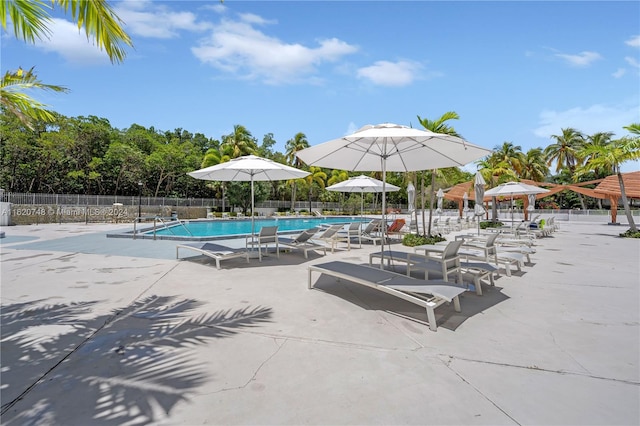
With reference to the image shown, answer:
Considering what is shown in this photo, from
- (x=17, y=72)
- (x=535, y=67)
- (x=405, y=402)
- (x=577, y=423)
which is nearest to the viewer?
(x=577, y=423)

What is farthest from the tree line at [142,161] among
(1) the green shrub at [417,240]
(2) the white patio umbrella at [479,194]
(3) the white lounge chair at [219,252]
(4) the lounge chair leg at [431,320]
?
(4) the lounge chair leg at [431,320]

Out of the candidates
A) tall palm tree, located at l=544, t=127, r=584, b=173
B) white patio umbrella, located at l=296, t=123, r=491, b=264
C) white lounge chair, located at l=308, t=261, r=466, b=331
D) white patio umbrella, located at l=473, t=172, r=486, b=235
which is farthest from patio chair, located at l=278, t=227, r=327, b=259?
tall palm tree, located at l=544, t=127, r=584, b=173

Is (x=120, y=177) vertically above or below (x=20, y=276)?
above

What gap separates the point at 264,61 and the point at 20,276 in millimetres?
8598

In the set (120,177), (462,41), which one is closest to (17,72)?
(462,41)

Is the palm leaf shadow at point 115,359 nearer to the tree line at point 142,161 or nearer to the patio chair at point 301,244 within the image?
the patio chair at point 301,244

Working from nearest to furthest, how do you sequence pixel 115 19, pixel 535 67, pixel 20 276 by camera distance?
pixel 115 19, pixel 20 276, pixel 535 67

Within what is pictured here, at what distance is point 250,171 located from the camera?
31.3ft

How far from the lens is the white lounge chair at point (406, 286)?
12.2ft

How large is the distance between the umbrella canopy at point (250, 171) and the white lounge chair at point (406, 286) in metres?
3.83

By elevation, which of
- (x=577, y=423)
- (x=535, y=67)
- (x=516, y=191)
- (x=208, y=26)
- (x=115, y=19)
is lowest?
(x=577, y=423)

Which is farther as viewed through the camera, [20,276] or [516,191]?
[516,191]

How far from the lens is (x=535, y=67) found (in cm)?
987

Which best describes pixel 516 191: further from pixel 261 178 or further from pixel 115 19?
pixel 115 19
